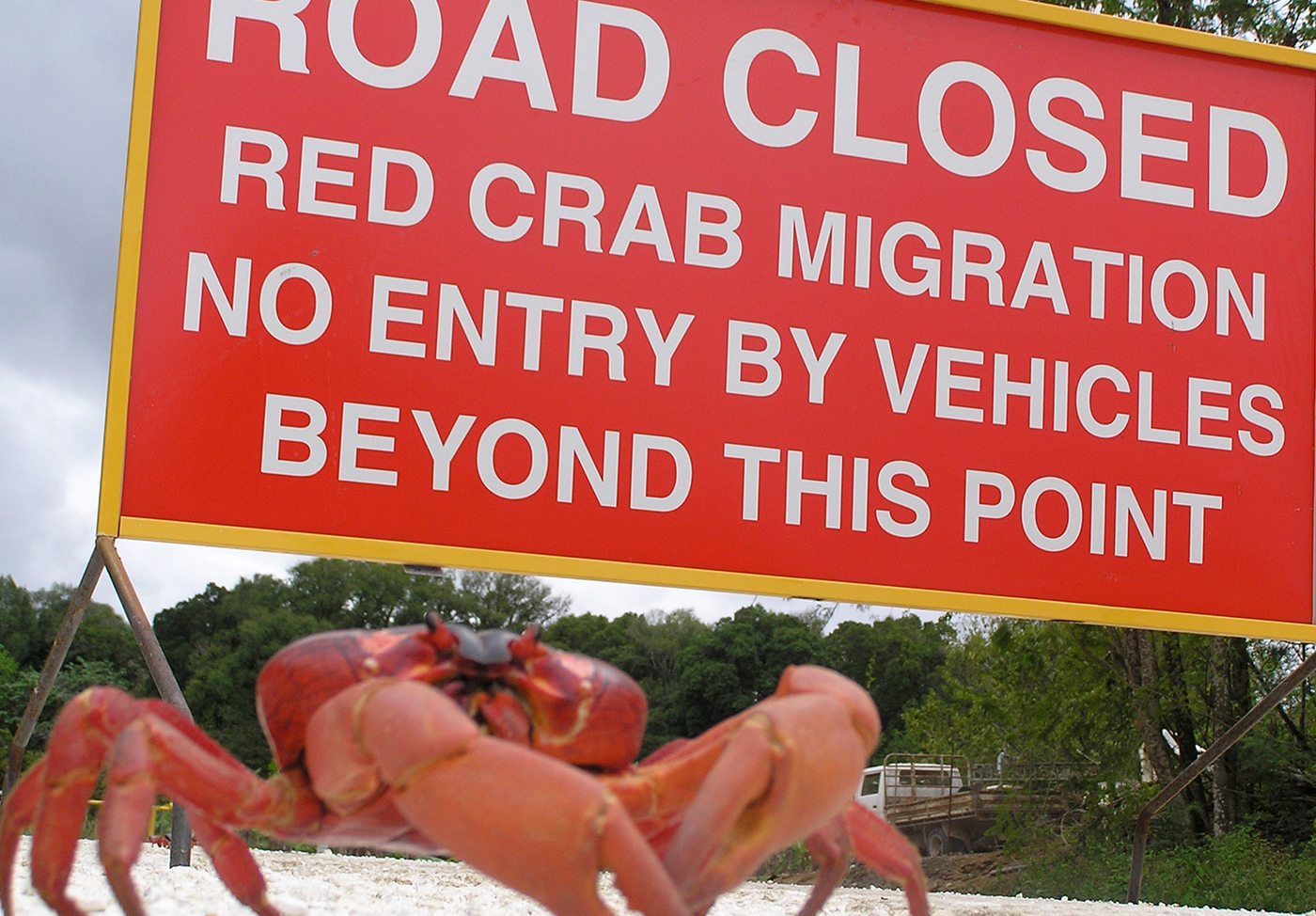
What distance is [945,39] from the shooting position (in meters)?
5.98

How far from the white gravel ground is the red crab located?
3.66ft

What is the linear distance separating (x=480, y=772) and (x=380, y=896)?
3.05 meters

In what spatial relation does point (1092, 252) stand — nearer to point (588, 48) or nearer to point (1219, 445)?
point (1219, 445)

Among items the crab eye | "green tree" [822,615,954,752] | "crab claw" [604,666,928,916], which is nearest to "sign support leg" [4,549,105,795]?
the crab eye

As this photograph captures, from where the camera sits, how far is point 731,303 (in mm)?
5531

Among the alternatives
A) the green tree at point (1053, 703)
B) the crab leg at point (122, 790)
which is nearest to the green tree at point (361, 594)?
the green tree at point (1053, 703)

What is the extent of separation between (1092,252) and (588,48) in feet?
6.75

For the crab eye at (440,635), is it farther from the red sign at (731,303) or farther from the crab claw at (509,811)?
the red sign at (731,303)

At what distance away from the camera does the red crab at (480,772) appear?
1789mm

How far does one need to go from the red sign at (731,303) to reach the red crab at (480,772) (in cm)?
252

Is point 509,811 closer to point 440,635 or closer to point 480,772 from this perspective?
point 480,772

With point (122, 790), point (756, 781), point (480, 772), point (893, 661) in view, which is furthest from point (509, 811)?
point (893, 661)

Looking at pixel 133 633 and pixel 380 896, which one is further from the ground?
pixel 133 633

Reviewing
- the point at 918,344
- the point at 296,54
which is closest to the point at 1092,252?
the point at 918,344
